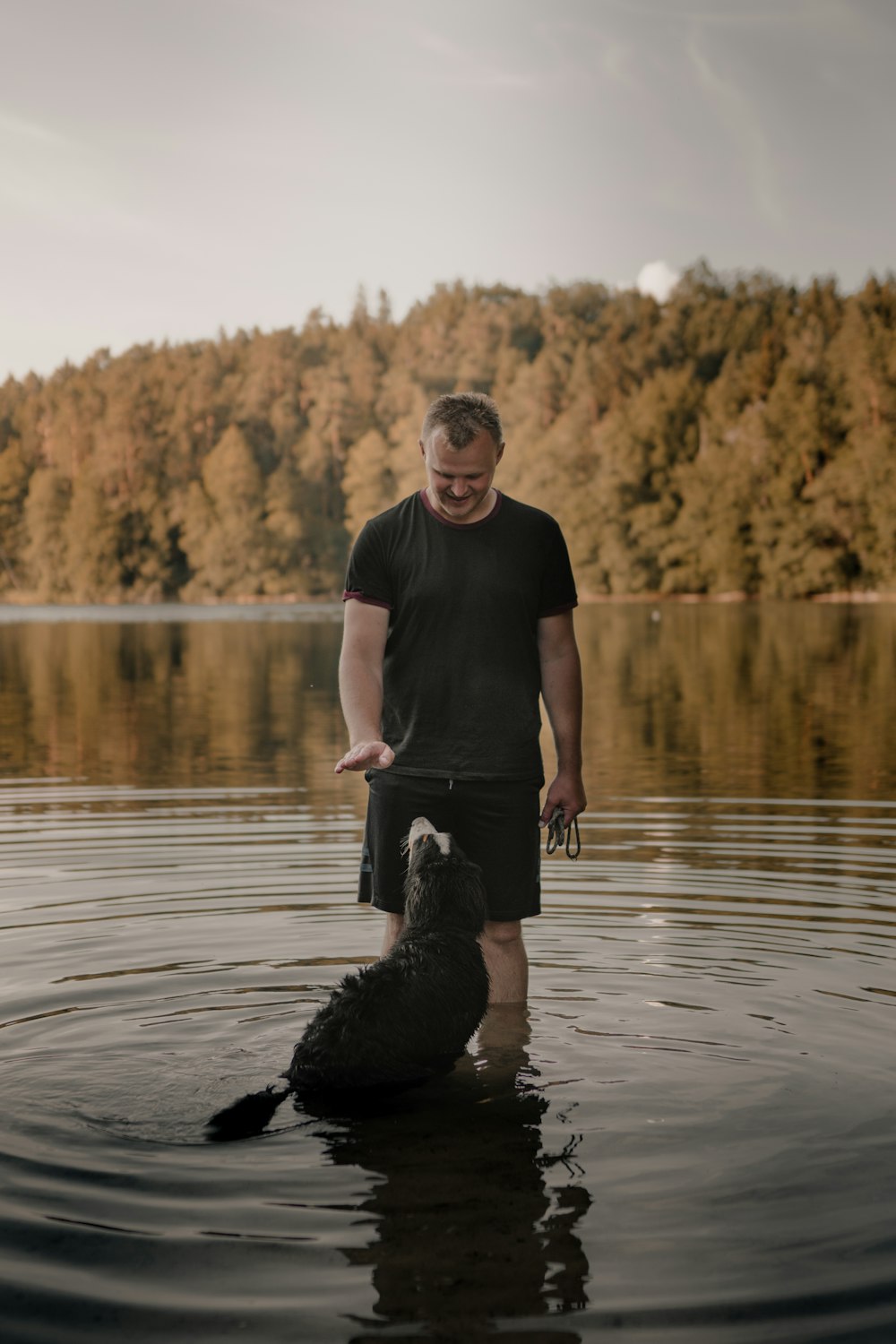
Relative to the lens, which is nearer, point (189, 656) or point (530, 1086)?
point (530, 1086)

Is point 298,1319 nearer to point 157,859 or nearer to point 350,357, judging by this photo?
point 157,859

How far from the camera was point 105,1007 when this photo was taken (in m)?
6.64

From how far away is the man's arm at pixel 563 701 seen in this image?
5977 millimetres

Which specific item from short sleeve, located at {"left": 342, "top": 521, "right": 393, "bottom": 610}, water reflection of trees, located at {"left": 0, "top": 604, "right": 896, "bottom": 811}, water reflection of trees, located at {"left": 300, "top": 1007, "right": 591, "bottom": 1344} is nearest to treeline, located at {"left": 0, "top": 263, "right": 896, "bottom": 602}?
water reflection of trees, located at {"left": 0, "top": 604, "right": 896, "bottom": 811}

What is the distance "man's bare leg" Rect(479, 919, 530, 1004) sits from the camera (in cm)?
603

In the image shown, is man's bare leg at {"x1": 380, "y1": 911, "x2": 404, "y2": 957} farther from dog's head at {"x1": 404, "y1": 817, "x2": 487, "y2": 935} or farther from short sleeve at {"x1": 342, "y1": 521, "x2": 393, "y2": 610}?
short sleeve at {"x1": 342, "y1": 521, "x2": 393, "y2": 610}

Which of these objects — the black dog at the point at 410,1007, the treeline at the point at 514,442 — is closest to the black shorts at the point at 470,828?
the black dog at the point at 410,1007

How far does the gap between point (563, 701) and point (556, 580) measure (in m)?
0.54

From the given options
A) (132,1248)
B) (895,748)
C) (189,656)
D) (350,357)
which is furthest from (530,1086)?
(350,357)

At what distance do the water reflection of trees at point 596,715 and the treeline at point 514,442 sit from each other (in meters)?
47.3

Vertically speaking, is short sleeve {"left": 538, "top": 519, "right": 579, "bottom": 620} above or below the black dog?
above

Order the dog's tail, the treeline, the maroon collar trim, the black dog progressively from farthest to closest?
1. the treeline
2. the maroon collar trim
3. the black dog
4. the dog's tail

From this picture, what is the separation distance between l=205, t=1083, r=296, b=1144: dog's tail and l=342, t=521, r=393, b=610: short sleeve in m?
1.98

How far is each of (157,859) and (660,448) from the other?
94.9 metres
